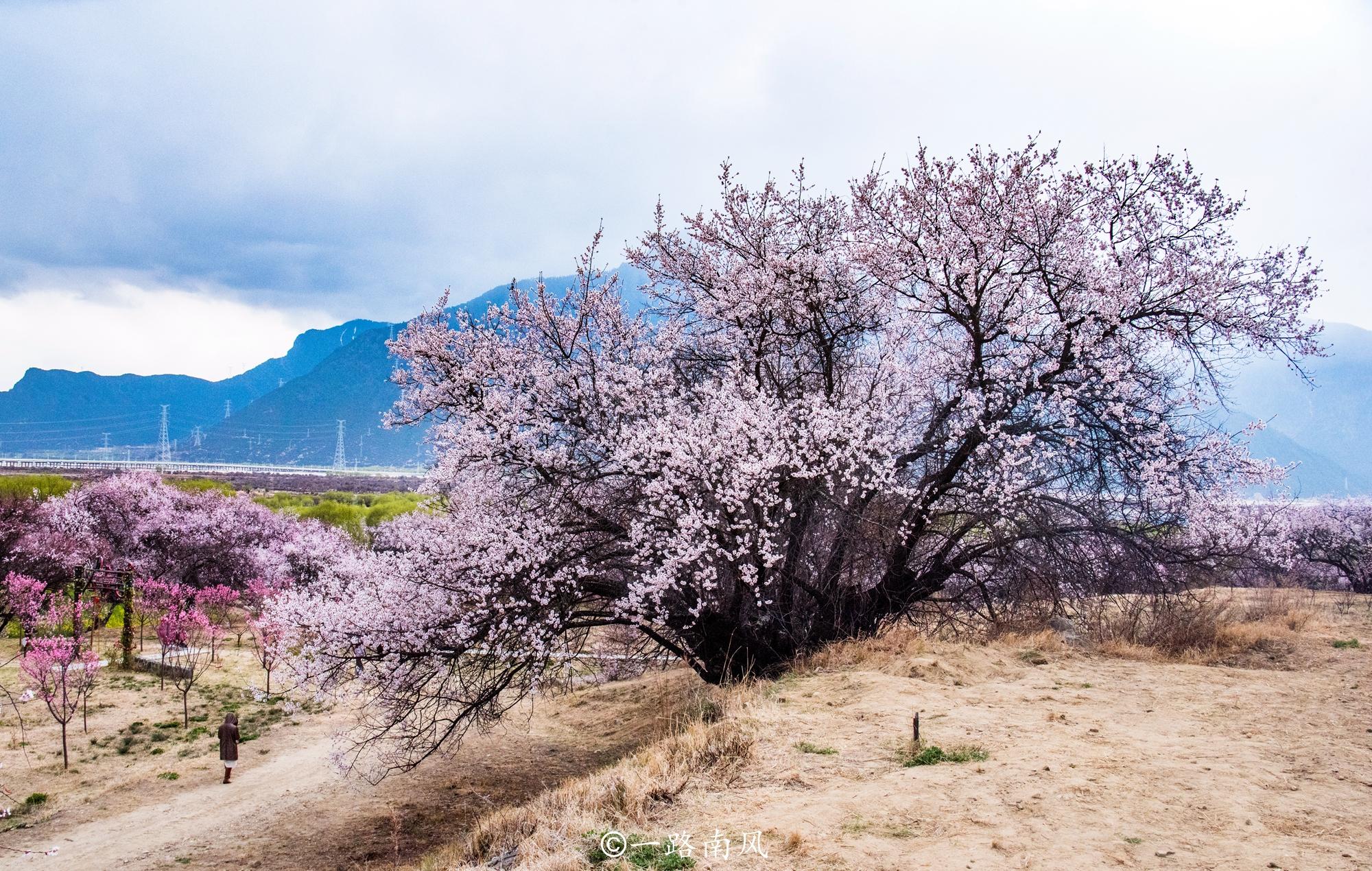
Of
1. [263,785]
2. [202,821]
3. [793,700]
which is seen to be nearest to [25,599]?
[263,785]

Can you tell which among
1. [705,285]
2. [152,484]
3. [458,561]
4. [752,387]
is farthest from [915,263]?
[152,484]

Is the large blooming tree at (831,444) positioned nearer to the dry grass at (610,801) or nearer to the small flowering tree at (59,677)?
the dry grass at (610,801)

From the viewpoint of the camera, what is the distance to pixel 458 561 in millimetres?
10828

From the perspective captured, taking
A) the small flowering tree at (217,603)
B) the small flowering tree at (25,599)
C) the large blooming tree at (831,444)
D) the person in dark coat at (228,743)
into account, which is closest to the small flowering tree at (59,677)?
the small flowering tree at (25,599)

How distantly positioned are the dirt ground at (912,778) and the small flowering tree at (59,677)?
0.66 meters

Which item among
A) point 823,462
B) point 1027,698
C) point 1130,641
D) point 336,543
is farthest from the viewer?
point 336,543

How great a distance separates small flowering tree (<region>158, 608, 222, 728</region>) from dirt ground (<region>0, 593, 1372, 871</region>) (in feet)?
10.0

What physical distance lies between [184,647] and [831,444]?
771 inches

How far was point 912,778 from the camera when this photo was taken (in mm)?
6238

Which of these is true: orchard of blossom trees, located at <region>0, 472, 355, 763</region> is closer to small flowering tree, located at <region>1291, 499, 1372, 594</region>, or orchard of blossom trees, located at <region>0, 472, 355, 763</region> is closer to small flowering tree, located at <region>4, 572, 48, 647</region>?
small flowering tree, located at <region>4, 572, 48, 647</region>

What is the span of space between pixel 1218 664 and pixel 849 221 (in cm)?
886

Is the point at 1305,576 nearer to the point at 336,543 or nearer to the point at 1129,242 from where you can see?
the point at 1129,242

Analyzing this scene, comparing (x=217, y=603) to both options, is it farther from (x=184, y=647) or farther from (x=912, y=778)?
(x=912, y=778)

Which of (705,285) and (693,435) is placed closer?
(693,435)
